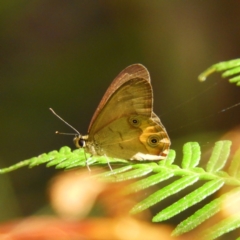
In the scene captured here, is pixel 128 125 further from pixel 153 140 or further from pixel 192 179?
pixel 192 179

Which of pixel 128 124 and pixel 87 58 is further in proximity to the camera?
pixel 87 58

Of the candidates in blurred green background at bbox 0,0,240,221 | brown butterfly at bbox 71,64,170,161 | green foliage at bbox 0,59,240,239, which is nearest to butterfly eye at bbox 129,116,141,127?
brown butterfly at bbox 71,64,170,161

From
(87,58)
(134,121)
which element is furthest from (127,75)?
(87,58)

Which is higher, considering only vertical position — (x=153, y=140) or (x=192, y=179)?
(x=153, y=140)

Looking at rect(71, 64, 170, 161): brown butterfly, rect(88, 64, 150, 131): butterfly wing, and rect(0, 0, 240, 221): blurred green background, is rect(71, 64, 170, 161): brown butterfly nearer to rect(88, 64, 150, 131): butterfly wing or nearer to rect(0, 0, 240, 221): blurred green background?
rect(88, 64, 150, 131): butterfly wing

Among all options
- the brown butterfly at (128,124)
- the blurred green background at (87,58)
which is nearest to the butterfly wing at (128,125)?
the brown butterfly at (128,124)

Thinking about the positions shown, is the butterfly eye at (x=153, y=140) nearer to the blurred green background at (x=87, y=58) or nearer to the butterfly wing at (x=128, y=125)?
the butterfly wing at (x=128, y=125)
